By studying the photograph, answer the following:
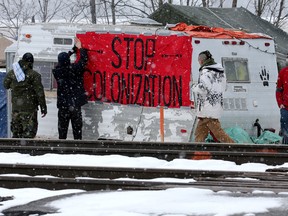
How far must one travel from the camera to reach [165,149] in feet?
34.8

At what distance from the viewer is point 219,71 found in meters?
12.1

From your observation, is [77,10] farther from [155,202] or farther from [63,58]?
[155,202]

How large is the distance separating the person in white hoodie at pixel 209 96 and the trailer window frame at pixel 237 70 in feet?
5.88

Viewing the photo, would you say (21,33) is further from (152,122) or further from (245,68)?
(245,68)

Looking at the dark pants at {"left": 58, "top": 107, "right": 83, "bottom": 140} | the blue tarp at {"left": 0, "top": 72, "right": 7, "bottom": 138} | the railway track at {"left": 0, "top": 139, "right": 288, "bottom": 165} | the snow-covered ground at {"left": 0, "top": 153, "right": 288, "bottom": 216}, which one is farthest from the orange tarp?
the snow-covered ground at {"left": 0, "top": 153, "right": 288, "bottom": 216}

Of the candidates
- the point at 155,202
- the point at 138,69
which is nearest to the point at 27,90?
the point at 138,69

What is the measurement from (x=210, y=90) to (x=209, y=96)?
87 millimetres

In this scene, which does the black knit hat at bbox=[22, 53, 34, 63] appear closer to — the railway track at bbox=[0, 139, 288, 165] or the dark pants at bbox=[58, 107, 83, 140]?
the dark pants at bbox=[58, 107, 83, 140]

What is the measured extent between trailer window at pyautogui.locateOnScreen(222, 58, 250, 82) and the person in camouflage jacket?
3060mm

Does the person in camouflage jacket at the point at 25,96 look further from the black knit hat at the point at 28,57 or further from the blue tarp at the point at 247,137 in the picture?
the blue tarp at the point at 247,137

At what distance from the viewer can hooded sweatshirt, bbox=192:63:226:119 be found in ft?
39.5

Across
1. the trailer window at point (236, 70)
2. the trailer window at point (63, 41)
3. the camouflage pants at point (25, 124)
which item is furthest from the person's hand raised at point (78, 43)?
the trailer window at point (236, 70)

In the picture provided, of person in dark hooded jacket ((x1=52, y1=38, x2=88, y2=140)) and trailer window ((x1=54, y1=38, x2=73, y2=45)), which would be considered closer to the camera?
person in dark hooded jacket ((x1=52, y1=38, x2=88, y2=140))

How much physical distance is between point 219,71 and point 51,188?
197 inches
